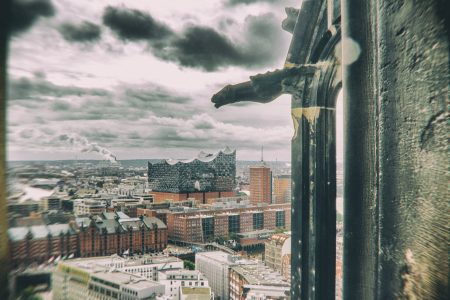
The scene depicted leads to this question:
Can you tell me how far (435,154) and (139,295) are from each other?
1126 centimetres

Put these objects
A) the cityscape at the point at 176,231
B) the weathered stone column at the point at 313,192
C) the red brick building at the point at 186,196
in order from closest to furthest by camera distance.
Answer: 1. the weathered stone column at the point at 313,192
2. the cityscape at the point at 176,231
3. the red brick building at the point at 186,196

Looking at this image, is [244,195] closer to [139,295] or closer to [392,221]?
[139,295]

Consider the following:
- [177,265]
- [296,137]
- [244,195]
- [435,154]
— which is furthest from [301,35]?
[244,195]

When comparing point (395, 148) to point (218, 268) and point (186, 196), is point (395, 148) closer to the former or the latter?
point (218, 268)

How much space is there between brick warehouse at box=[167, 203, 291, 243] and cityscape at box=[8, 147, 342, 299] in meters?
0.06

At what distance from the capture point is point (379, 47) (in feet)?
1.39

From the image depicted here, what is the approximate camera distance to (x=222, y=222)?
26688 mm

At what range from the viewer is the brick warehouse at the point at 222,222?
25281 mm

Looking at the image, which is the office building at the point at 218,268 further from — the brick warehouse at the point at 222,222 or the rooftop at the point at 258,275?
the brick warehouse at the point at 222,222

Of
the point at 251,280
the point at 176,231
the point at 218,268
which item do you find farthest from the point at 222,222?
the point at 251,280

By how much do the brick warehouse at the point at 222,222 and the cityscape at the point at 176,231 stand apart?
6 cm

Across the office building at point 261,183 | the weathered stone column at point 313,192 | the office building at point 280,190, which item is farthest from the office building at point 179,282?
the office building at point 280,190

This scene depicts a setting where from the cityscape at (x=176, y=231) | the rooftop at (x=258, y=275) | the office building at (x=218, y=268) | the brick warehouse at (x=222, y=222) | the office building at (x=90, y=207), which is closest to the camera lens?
the cityscape at (x=176, y=231)

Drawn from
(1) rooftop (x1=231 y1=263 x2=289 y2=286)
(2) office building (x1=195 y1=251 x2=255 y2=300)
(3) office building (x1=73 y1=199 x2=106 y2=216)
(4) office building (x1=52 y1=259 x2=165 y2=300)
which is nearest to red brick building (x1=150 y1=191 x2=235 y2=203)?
(3) office building (x1=73 y1=199 x2=106 y2=216)
